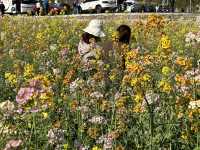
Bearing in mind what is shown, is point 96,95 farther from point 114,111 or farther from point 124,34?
point 124,34

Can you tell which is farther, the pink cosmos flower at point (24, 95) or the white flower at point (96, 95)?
the white flower at point (96, 95)

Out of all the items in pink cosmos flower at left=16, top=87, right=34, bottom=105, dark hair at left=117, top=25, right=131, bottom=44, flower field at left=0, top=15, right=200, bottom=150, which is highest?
dark hair at left=117, top=25, right=131, bottom=44

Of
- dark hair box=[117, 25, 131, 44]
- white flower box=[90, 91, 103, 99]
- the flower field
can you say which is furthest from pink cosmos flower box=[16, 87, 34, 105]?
dark hair box=[117, 25, 131, 44]

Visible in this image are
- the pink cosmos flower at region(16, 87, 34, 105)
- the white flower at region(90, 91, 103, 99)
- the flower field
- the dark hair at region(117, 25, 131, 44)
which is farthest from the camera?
the dark hair at region(117, 25, 131, 44)

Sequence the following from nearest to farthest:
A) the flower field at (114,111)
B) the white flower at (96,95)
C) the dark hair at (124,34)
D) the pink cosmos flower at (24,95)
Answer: the pink cosmos flower at (24,95) → the flower field at (114,111) → the white flower at (96,95) → the dark hair at (124,34)

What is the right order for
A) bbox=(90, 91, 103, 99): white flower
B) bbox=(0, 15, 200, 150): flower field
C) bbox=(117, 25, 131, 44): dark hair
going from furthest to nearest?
bbox=(117, 25, 131, 44): dark hair → bbox=(90, 91, 103, 99): white flower → bbox=(0, 15, 200, 150): flower field

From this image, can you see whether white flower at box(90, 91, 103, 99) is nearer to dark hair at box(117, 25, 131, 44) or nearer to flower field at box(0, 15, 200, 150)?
flower field at box(0, 15, 200, 150)

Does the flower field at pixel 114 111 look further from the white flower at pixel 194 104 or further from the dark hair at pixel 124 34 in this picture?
the dark hair at pixel 124 34

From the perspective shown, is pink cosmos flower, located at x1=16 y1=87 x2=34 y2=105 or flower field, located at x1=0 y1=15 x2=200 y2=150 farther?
flower field, located at x1=0 y1=15 x2=200 y2=150

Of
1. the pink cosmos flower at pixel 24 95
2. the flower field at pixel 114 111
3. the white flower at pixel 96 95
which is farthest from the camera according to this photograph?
the white flower at pixel 96 95

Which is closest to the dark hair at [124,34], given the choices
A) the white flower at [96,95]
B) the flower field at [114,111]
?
the flower field at [114,111]

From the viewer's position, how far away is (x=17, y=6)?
41156 mm

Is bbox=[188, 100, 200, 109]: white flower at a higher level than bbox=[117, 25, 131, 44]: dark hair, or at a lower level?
lower

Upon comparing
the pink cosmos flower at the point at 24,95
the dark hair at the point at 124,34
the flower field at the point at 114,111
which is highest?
the dark hair at the point at 124,34
